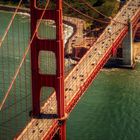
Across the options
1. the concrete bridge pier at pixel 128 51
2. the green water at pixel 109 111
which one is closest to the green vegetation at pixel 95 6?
the concrete bridge pier at pixel 128 51

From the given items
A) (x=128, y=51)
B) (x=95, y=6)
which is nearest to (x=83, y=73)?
(x=128, y=51)

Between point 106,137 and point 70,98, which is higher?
point 70,98

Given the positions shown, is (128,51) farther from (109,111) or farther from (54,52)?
(54,52)

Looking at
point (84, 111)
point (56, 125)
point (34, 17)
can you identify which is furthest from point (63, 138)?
point (84, 111)

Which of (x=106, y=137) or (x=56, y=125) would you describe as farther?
(x=106, y=137)

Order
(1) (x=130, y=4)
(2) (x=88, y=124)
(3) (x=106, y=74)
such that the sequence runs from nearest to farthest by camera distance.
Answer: (2) (x=88, y=124) → (3) (x=106, y=74) → (1) (x=130, y=4)

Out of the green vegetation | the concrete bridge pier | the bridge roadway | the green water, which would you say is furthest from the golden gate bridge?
the green vegetation

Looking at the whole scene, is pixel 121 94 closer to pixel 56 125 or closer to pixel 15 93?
pixel 15 93

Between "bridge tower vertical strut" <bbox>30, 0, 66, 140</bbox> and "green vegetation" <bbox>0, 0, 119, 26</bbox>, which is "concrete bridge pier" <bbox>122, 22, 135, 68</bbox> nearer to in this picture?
"green vegetation" <bbox>0, 0, 119, 26</bbox>
